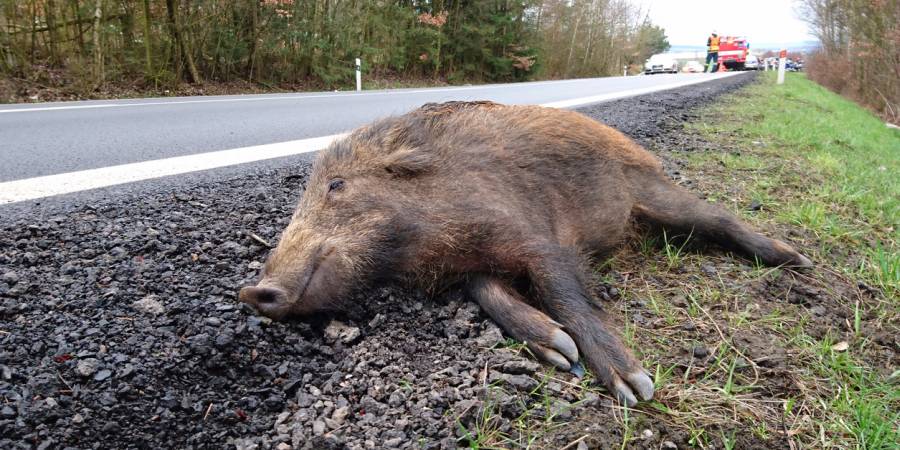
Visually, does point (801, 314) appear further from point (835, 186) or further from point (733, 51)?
point (733, 51)

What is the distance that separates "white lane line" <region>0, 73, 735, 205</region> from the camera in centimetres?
360

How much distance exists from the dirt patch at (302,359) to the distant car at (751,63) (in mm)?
43212

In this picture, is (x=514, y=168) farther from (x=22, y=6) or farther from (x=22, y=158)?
(x=22, y=6)

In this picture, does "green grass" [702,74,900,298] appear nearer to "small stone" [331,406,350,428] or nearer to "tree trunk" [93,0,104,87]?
"small stone" [331,406,350,428]

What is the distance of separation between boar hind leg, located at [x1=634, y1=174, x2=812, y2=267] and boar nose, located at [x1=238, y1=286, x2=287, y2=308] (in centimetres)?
193

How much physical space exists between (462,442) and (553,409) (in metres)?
0.33

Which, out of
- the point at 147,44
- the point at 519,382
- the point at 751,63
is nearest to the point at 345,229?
the point at 519,382

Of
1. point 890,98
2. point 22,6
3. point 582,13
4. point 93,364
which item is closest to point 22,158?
point 93,364

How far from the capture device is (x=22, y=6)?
12.9 metres

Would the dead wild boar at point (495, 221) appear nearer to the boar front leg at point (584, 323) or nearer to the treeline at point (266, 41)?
the boar front leg at point (584, 323)

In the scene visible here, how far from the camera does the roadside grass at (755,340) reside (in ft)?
6.65

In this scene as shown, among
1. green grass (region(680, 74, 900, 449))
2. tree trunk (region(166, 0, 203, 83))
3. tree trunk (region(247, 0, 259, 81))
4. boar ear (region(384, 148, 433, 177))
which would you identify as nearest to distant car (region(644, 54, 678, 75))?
tree trunk (region(247, 0, 259, 81))

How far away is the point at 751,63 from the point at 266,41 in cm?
3488

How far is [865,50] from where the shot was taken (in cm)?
2136
